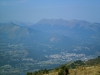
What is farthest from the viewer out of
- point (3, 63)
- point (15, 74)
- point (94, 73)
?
point (3, 63)

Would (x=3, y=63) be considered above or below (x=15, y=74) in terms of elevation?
above

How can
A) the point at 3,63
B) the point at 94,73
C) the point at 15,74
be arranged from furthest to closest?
the point at 3,63
the point at 15,74
the point at 94,73

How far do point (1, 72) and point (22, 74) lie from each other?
18.5 m

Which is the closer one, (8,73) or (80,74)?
(80,74)

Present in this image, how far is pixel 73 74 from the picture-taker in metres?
30.5

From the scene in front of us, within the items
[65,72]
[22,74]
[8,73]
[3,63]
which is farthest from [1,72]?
[65,72]

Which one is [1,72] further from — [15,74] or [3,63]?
[3,63]

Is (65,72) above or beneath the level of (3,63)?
beneath

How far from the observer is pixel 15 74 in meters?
155

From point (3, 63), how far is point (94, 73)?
180m

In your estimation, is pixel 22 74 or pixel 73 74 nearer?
pixel 73 74

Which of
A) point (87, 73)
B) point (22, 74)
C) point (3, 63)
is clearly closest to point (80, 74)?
point (87, 73)

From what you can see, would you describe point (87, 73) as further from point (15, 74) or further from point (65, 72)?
point (15, 74)

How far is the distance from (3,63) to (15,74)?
48.5 metres
